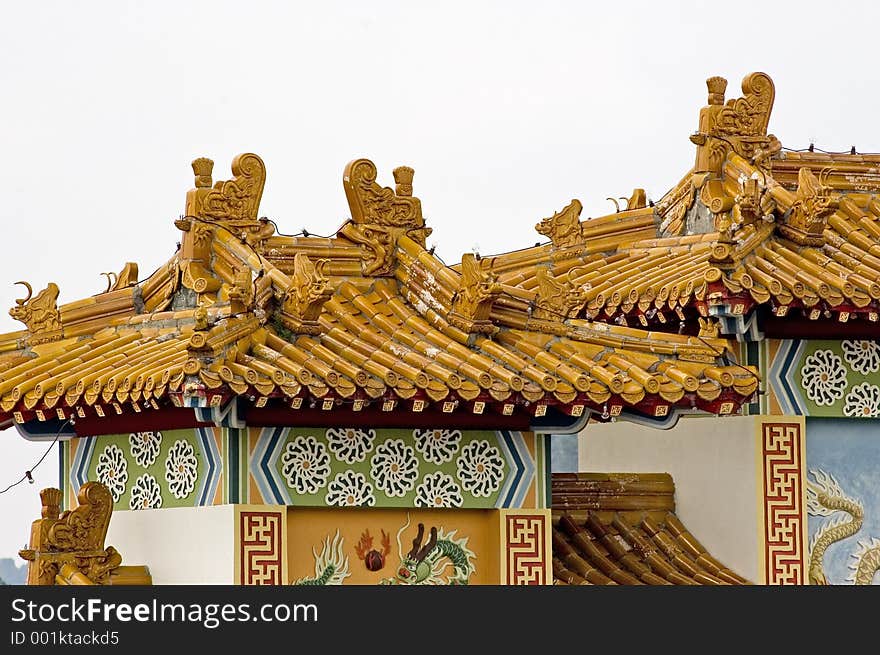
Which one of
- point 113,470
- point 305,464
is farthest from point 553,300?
point 113,470

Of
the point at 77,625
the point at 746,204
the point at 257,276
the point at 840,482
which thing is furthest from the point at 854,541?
the point at 77,625

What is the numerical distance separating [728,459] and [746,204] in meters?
1.71

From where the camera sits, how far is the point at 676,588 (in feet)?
40.1

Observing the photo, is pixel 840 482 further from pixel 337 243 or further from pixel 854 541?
pixel 337 243

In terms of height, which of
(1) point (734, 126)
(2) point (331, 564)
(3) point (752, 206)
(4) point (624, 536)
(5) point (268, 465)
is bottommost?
(2) point (331, 564)

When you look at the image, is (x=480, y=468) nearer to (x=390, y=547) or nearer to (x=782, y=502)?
(x=390, y=547)

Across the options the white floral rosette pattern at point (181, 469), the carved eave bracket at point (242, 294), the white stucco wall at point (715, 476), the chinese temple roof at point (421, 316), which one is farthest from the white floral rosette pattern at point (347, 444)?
the white stucco wall at point (715, 476)

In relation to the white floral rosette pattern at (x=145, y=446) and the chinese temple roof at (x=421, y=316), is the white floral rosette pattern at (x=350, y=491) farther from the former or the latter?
the white floral rosette pattern at (x=145, y=446)

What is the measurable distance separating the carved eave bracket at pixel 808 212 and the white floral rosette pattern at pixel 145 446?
4429 mm

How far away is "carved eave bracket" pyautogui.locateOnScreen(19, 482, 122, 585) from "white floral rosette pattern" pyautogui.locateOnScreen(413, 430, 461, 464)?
1.88 metres

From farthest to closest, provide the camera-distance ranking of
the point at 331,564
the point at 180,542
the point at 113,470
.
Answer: the point at 113,470 < the point at 180,542 < the point at 331,564

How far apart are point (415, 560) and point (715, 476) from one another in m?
2.69

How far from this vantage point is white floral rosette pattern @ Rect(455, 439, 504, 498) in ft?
47.0

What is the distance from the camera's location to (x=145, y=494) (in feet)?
47.6
